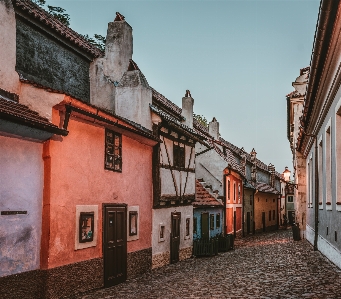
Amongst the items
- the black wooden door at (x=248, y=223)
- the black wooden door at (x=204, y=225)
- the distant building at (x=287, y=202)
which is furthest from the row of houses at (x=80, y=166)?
the distant building at (x=287, y=202)

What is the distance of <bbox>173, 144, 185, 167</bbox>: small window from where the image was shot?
19.7 metres

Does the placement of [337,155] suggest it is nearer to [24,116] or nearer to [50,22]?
[24,116]

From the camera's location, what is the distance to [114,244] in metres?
13.8

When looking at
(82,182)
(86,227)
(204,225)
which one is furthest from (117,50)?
(204,225)

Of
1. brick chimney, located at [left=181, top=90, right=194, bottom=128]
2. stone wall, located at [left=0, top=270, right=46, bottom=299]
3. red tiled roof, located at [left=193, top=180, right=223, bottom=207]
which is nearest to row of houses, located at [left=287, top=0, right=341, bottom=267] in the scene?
stone wall, located at [left=0, top=270, right=46, bottom=299]

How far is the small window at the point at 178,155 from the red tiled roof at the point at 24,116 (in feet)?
31.1

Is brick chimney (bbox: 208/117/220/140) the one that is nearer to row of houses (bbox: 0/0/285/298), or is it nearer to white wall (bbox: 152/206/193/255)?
row of houses (bbox: 0/0/285/298)

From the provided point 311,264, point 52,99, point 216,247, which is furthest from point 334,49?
point 216,247

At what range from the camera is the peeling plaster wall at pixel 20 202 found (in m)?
9.16

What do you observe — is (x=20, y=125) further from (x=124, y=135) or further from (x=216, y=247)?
(x=216, y=247)

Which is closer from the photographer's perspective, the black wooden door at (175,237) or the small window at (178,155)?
the black wooden door at (175,237)

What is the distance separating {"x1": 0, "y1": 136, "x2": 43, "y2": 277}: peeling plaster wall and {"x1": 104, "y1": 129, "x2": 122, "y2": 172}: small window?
3203 mm

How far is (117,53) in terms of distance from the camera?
18500 millimetres

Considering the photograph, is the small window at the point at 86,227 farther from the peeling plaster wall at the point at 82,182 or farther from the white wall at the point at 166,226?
the white wall at the point at 166,226
